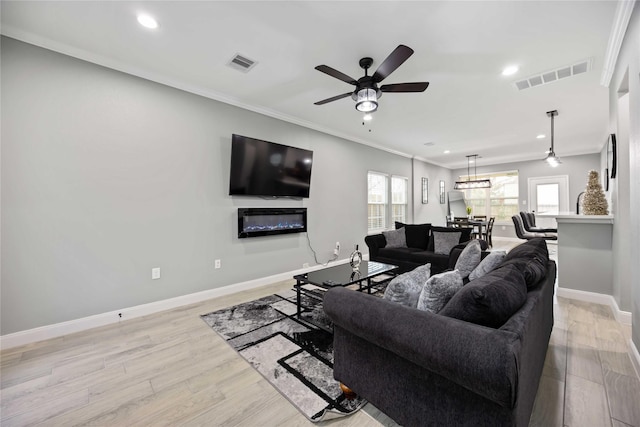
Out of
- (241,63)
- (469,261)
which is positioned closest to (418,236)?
(469,261)

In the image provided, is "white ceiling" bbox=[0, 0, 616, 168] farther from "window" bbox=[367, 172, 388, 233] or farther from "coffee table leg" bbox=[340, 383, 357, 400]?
"coffee table leg" bbox=[340, 383, 357, 400]

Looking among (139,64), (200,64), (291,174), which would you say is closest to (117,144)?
(139,64)

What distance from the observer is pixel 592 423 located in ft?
4.82

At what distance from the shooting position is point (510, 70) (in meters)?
3.07

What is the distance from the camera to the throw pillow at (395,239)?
15.6ft

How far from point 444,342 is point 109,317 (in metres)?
3.33

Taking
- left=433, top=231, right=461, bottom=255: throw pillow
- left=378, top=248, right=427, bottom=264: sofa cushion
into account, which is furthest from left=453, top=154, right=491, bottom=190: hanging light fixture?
left=378, top=248, right=427, bottom=264: sofa cushion

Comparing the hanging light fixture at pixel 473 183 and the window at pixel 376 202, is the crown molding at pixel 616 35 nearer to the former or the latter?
the window at pixel 376 202

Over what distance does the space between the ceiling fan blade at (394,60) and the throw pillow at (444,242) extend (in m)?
2.87

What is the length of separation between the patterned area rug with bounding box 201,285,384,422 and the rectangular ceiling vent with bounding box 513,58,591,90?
3.87m

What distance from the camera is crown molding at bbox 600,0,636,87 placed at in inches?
80.4

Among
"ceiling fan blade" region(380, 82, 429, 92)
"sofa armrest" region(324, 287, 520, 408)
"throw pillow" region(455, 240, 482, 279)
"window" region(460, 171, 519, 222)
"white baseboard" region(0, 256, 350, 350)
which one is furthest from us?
"window" region(460, 171, 519, 222)

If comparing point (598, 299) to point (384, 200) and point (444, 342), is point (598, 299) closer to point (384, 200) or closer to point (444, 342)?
point (444, 342)

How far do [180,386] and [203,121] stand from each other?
A: 3.07 meters
